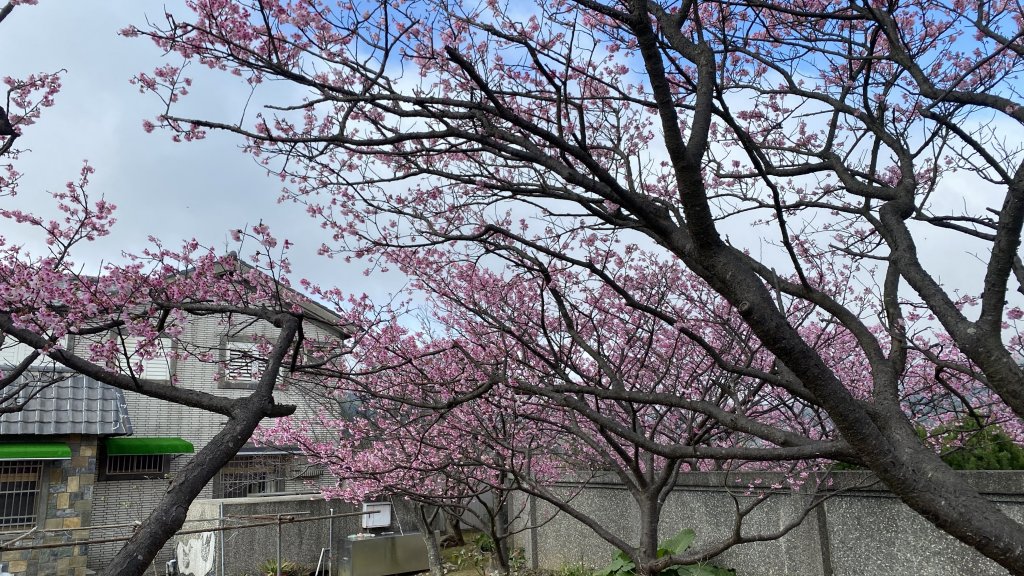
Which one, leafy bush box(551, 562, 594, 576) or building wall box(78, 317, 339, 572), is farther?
building wall box(78, 317, 339, 572)

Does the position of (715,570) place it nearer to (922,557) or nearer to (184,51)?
(922,557)

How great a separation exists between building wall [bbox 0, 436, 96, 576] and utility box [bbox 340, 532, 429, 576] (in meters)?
4.71

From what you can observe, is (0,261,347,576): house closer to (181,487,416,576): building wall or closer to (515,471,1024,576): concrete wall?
(181,487,416,576): building wall

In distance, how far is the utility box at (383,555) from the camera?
1196cm

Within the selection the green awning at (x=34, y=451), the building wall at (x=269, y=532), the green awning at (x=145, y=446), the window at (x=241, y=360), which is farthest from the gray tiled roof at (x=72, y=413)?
the window at (x=241, y=360)

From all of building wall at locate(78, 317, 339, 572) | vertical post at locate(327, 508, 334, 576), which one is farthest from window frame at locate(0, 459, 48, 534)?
vertical post at locate(327, 508, 334, 576)

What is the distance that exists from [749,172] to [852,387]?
401 cm

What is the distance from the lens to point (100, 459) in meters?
14.6

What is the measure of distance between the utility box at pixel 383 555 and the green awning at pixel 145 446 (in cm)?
530

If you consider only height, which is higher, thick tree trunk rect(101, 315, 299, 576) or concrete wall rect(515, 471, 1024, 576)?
thick tree trunk rect(101, 315, 299, 576)

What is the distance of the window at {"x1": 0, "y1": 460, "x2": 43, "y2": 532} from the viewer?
12.6m

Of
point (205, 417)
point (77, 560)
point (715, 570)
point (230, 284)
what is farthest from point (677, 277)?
point (205, 417)

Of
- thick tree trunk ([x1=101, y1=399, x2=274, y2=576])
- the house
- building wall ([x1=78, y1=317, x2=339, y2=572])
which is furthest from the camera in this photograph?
building wall ([x1=78, y1=317, x2=339, y2=572])

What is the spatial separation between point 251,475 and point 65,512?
4657mm
